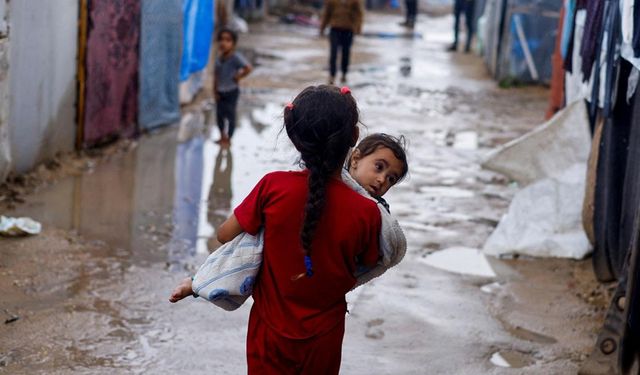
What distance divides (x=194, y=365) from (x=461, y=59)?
17.7m

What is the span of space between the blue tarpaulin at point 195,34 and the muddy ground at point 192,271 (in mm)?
913

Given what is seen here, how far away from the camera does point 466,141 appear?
12.0m

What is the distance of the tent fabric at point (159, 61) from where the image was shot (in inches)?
428

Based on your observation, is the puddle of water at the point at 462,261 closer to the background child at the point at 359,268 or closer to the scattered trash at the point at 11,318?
the scattered trash at the point at 11,318

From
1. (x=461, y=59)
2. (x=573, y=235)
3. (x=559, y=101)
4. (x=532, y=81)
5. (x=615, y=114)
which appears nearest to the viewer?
(x=615, y=114)

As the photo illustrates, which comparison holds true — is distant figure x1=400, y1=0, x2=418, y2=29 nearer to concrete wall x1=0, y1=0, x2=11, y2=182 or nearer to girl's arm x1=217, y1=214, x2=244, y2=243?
concrete wall x1=0, y1=0, x2=11, y2=182

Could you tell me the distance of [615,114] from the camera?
6.69m

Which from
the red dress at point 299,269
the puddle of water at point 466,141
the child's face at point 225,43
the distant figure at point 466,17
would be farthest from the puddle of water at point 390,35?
the red dress at point 299,269

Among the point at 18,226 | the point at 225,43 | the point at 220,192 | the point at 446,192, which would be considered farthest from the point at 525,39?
the point at 18,226

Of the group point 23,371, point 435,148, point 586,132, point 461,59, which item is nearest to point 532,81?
point 461,59

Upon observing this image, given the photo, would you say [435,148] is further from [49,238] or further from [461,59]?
[461,59]

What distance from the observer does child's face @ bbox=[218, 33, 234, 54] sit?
33.6 feet

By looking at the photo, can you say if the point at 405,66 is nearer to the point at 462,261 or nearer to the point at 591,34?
the point at 591,34

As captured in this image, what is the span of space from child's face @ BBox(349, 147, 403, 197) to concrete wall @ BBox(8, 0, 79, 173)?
16.7 feet
